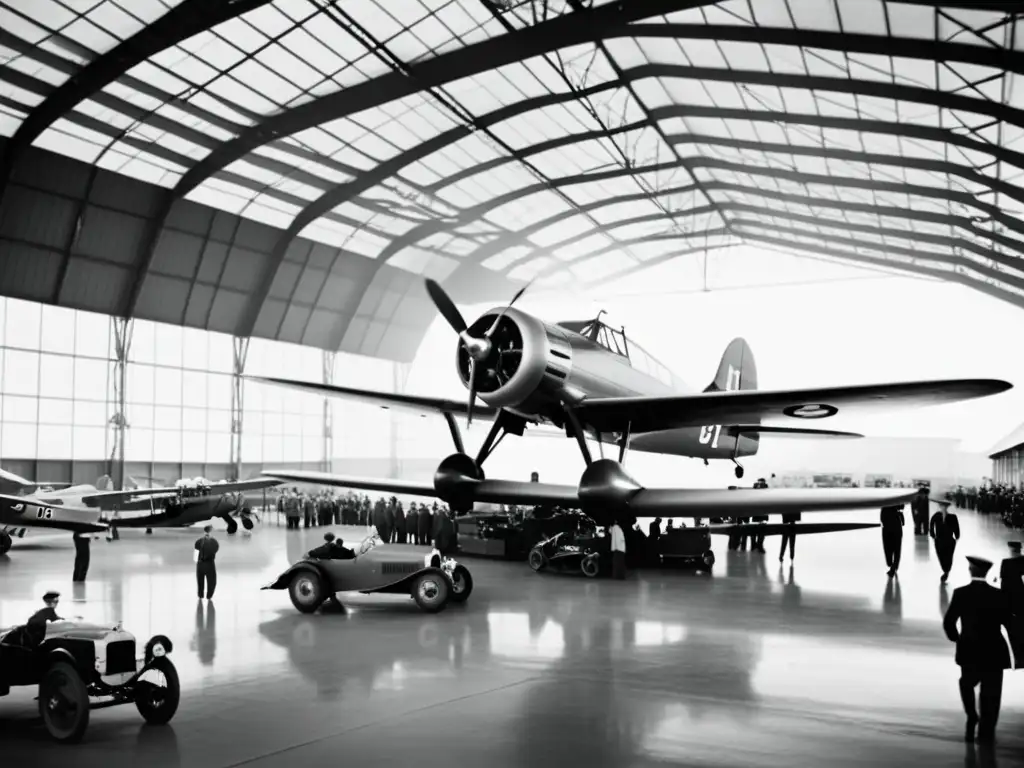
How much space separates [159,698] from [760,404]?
8248mm

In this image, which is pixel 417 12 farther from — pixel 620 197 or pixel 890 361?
pixel 890 361

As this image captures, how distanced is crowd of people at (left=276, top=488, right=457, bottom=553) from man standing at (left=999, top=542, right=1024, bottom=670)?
34.7 ft

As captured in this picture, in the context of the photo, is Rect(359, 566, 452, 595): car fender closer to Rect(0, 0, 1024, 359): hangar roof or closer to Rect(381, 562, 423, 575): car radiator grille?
Rect(381, 562, 423, 575): car radiator grille

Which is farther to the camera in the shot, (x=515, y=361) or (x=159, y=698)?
(x=515, y=361)

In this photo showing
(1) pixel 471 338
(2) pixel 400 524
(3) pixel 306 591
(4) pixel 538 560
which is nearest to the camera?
(1) pixel 471 338

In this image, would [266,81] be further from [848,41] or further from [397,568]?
[397,568]

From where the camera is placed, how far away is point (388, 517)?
25.0 metres

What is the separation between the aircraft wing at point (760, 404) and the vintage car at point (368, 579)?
3.44 m

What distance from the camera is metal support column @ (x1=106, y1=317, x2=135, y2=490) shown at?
35438 millimetres

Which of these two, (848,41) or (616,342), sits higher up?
(848,41)

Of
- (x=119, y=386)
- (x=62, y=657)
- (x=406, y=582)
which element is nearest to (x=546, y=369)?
(x=406, y=582)

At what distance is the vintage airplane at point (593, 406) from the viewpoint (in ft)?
33.2

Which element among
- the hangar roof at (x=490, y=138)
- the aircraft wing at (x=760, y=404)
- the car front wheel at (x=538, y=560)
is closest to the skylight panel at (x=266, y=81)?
the hangar roof at (x=490, y=138)

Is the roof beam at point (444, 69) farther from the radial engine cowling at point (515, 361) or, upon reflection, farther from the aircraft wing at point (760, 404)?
the radial engine cowling at point (515, 361)
